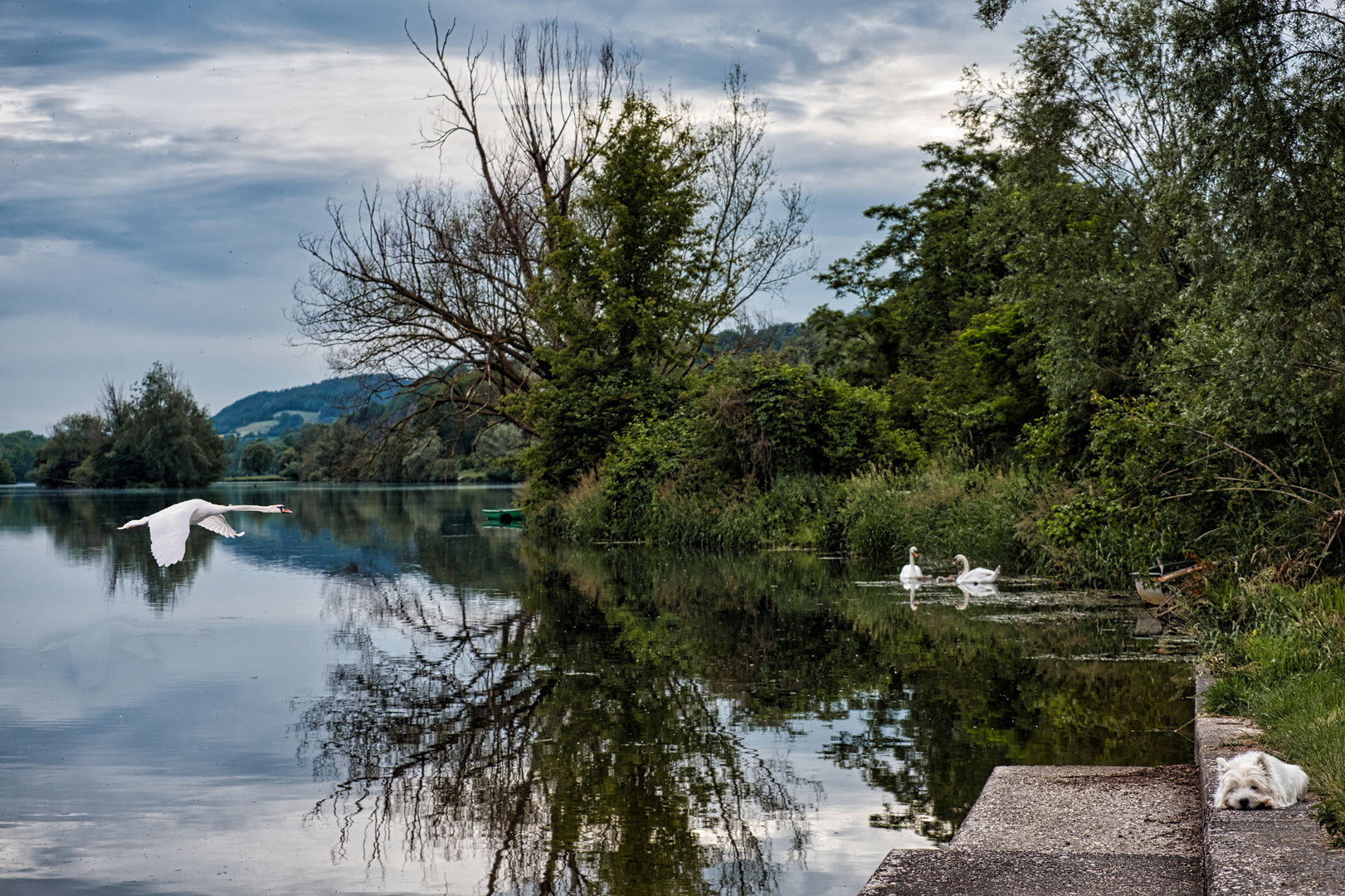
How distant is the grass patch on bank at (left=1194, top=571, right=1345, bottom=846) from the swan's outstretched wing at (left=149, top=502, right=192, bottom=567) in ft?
19.6

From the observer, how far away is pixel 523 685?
30.5 ft

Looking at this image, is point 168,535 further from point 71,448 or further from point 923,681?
point 71,448

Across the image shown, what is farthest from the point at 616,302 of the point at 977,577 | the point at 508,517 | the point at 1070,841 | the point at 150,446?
the point at 150,446

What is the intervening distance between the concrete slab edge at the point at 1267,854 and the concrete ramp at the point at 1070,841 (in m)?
0.16

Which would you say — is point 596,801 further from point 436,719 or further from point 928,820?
point 436,719

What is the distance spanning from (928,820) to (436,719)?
12.3ft

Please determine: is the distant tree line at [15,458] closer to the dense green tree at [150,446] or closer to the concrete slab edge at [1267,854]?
the dense green tree at [150,446]

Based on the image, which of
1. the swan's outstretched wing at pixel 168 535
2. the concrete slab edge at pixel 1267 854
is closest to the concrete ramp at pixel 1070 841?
the concrete slab edge at pixel 1267 854

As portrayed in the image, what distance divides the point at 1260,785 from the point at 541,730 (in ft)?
14.7

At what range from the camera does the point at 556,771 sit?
661 cm

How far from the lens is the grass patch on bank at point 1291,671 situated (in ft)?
16.0

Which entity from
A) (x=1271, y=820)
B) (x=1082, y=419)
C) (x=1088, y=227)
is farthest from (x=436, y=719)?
(x=1088, y=227)

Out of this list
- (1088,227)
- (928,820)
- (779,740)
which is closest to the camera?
(928,820)

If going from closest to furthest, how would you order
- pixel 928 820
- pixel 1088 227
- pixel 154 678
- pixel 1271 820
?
pixel 1271 820, pixel 928 820, pixel 154 678, pixel 1088 227
